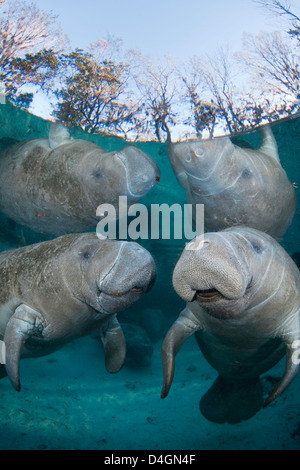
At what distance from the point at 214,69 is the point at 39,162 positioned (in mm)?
4338

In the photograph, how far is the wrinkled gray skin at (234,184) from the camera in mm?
4094

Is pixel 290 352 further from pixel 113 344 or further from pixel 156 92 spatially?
pixel 156 92

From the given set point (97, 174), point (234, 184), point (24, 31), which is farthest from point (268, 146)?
point (24, 31)

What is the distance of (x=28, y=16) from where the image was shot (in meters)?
6.09

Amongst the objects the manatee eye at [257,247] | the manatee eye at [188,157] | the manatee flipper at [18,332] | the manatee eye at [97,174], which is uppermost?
the manatee eye at [188,157]

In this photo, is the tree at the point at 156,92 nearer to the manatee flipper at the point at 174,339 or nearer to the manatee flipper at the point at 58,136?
the manatee flipper at the point at 58,136

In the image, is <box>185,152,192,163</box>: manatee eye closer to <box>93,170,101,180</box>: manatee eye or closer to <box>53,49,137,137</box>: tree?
<box>93,170,101,180</box>: manatee eye

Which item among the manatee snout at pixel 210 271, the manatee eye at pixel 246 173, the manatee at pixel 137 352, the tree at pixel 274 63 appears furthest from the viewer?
the manatee at pixel 137 352

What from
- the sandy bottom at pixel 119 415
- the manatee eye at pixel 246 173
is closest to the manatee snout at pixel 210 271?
the manatee eye at pixel 246 173

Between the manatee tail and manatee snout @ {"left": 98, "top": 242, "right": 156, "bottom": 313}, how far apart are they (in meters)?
3.56

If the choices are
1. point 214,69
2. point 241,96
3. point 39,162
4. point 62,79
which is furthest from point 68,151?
point 241,96

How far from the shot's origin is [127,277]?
107 inches

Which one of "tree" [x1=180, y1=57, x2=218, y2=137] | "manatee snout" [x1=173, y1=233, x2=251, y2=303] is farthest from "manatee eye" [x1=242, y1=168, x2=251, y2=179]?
"manatee snout" [x1=173, y1=233, x2=251, y2=303]

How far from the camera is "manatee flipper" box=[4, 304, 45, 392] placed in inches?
136
